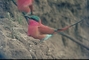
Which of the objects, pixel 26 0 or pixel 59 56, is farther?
pixel 59 56

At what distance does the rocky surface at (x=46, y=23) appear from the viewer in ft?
9.14

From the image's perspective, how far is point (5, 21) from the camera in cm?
328

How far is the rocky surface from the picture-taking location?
2.79 m

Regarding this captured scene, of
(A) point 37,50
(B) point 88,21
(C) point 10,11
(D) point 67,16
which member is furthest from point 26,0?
(B) point 88,21

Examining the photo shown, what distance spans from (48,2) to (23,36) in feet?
4.49

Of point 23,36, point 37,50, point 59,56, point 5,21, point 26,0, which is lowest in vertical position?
point 59,56

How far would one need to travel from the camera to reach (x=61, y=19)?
4.36 metres

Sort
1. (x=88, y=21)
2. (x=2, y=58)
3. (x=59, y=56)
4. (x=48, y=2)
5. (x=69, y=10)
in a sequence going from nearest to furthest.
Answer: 1. (x=2, y=58)
2. (x=59, y=56)
3. (x=48, y=2)
4. (x=69, y=10)
5. (x=88, y=21)

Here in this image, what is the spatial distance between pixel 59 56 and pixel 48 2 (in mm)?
1356

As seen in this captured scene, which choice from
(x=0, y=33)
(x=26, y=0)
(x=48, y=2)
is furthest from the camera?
(x=48, y=2)

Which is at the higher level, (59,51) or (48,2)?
(48,2)

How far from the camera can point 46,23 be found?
4.20 m

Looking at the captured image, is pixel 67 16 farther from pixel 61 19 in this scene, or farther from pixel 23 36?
pixel 23 36

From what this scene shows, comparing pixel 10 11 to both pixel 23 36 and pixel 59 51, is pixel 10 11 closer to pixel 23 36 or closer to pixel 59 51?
pixel 23 36
